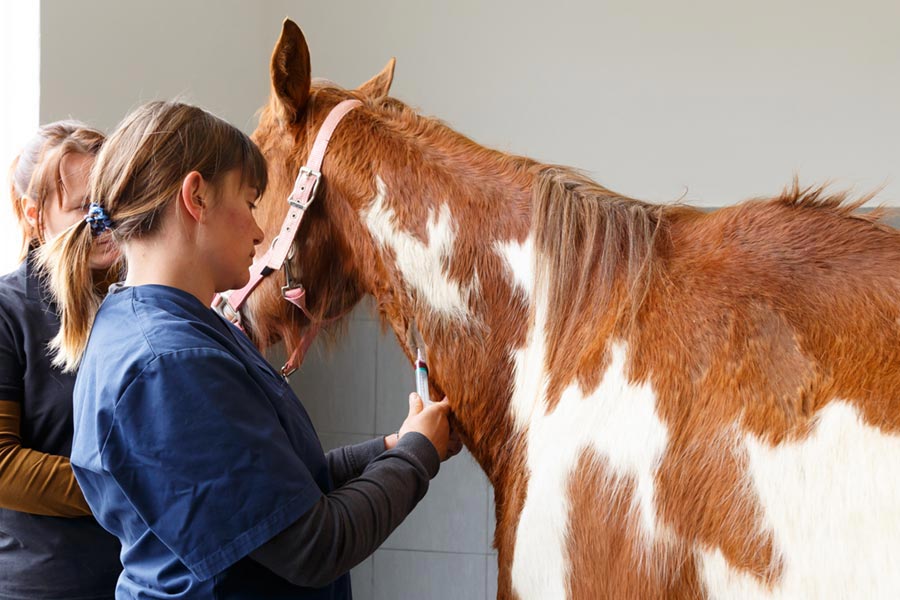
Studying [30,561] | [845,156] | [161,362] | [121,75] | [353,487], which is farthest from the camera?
[845,156]

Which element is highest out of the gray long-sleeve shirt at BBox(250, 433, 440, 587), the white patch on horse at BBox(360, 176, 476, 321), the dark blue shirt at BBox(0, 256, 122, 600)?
the white patch on horse at BBox(360, 176, 476, 321)

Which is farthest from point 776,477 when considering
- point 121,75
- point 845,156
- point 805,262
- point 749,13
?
point 749,13

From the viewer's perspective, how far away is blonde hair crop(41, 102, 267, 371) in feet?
2.51

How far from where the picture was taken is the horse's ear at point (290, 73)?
3.12ft

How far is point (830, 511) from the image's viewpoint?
2.23ft

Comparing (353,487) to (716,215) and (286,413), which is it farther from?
(716,215)

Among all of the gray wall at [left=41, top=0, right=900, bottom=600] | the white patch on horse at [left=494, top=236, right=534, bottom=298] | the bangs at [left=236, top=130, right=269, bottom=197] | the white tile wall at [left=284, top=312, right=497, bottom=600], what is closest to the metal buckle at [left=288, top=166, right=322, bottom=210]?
the bangs at [left=236, top=130, right=269, bottom=197]

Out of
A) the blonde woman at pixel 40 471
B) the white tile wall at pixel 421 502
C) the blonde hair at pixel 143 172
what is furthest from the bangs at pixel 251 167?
the white tile wall at pixel 421 502

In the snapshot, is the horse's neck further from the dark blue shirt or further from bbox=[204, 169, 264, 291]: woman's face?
the dark blue shirt

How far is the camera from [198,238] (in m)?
0.78

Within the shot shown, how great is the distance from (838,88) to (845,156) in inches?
7.2

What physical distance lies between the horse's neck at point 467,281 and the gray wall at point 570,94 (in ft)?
3.82

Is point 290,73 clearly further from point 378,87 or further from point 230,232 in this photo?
point 230,232

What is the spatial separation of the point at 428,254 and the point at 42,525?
0.59 meters
